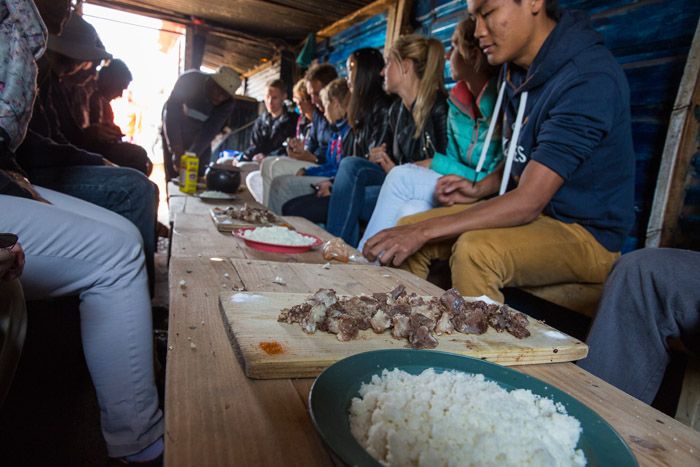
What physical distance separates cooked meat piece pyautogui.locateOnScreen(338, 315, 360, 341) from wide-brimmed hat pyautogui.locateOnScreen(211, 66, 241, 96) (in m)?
4.88

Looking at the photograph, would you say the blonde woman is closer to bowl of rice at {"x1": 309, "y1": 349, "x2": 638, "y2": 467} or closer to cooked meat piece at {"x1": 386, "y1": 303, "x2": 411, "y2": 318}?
cooked meat piece at {"x1": 386, "y1": 303, "x2": 411, "y2": 318}

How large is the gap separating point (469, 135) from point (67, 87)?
97.7 inches

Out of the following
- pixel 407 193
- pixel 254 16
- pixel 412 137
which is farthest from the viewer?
pixel 254 16

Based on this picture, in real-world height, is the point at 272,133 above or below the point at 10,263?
above

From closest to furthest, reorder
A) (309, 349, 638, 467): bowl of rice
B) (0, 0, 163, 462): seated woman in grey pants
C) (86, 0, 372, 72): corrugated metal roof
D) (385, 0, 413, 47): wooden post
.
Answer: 1. (309, 349, 638, 467): bowl of rice
2. (0, 0, 163, 462): seated woman in grey pants
3. (385, 0, 413, 47): wooden post
4. (86, 0, 372, 72): corrugated metal roof

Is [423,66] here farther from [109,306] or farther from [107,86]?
[107,86]

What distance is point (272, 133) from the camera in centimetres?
617

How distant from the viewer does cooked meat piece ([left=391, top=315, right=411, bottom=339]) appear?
77cm

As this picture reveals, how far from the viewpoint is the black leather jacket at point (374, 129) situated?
3489 mm

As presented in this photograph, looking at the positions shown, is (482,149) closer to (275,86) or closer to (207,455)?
(207,455)

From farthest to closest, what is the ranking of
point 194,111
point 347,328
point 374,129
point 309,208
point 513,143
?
point 194,111
point 374,129
point 309,208
point 513,143
point 347,328

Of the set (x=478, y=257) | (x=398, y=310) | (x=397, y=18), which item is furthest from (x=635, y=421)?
(x=397, y=18)

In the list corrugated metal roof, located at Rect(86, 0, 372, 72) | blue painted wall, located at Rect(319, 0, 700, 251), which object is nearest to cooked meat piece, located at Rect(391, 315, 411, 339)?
blue painted wall, located at Rect(319, 0, 700, 251)

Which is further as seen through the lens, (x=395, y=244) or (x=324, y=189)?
(x=324, y=189)
